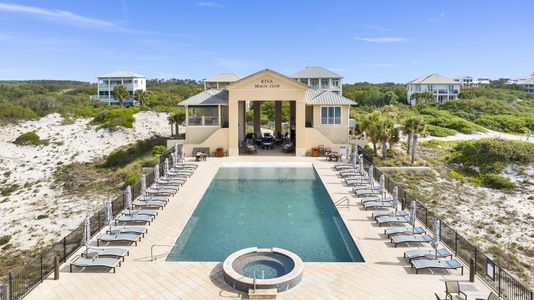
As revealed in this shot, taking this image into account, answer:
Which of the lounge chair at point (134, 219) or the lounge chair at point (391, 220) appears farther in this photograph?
the lounge chair at point (134, 219)

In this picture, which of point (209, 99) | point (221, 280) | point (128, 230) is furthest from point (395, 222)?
point (209, 99)

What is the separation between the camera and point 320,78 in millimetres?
72938

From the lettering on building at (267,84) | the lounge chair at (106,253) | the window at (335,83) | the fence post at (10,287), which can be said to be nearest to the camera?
the fence post at (10,287)

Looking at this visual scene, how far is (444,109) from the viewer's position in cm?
7112

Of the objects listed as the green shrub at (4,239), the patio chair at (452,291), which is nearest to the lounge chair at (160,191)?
the green shrub at (4,239)

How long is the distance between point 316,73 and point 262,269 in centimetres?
6538

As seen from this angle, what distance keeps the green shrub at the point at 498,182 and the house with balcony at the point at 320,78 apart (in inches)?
1706

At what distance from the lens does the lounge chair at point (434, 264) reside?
11.3 m

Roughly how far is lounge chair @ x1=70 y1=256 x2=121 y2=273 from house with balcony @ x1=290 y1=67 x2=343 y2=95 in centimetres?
6370

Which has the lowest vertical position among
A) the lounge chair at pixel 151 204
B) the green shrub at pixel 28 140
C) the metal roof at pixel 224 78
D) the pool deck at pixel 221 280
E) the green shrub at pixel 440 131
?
the pool deck at pixel 221 280

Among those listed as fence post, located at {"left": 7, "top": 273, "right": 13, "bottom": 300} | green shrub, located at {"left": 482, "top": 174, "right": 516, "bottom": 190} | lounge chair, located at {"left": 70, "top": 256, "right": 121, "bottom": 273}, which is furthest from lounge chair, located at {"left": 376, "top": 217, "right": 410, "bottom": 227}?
green shrub, located at {"left": 482, "top": 174, "right": 516, "bottom": 190}

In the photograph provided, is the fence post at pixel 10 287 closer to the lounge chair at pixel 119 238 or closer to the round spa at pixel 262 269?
the lounge chair at pixel 119 238

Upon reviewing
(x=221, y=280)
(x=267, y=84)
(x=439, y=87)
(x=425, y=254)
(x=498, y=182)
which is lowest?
(x=498, y=182)

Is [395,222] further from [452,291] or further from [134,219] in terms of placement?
[134,219]
